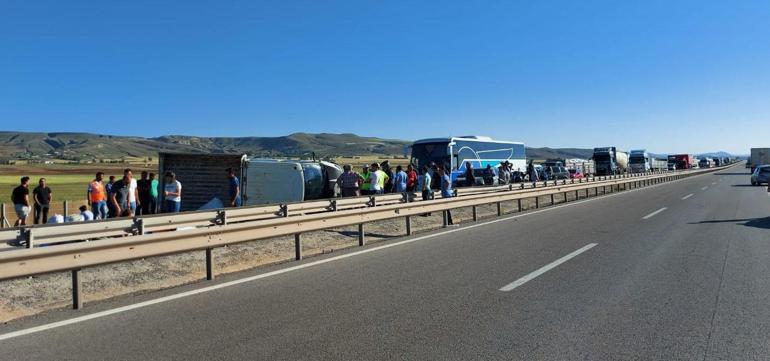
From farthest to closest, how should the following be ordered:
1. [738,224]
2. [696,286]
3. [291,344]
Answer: [738,224] → [696,286] → [291,344]

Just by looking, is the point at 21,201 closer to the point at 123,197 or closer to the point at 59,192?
the point at 123,197

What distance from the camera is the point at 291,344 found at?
4.67 metres

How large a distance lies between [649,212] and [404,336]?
48.6 feet

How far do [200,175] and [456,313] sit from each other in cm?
1451

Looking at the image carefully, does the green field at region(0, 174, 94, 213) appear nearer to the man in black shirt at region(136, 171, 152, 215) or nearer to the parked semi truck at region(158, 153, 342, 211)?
the parked semi truck at region(158, 153, 342, 211)

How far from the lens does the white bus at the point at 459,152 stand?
28.7m

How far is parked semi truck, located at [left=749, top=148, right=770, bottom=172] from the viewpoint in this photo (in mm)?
70625

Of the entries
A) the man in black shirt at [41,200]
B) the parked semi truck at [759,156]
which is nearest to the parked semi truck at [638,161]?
the parked semi truck at [759,156]

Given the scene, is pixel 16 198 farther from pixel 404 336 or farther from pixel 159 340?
pixel 404 336

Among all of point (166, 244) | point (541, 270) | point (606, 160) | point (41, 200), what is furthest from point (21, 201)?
point (606, 160)

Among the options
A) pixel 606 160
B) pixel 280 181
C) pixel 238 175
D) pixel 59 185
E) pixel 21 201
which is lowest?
pixel 59 185

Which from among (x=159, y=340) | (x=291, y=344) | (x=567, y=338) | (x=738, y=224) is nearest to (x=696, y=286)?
(x=567, y=338)

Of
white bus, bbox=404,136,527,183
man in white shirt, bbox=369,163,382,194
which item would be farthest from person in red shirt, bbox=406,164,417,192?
white bus, bbox=404,136,527,183

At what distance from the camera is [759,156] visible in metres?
72.0
